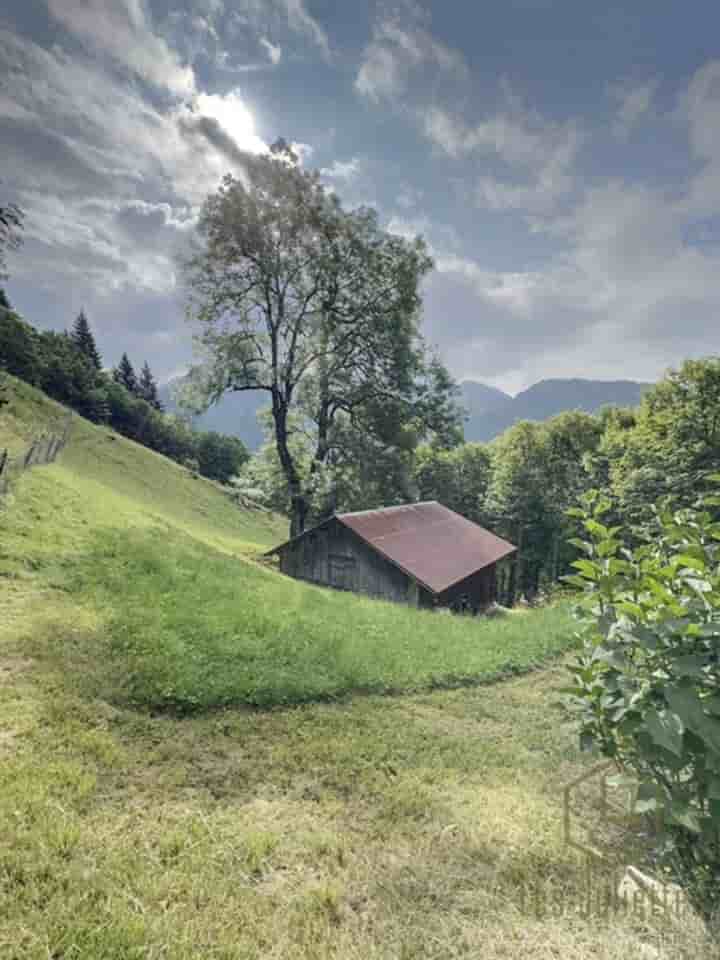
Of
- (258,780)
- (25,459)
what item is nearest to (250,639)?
(258,780)

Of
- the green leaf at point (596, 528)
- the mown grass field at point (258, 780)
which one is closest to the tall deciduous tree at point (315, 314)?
the mown grass field at point (258, 780)

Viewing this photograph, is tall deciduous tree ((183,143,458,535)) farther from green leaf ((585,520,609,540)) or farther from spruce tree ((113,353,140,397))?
spruce tree ((113,353,140,397))

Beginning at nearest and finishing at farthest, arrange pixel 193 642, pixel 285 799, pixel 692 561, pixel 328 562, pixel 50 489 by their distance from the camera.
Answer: pixel 692 561 < pixel 285 799 < pixel 193 642 < pixel 50 489 < pixel 328 562

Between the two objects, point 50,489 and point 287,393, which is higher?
point 287,393

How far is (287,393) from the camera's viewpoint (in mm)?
22594

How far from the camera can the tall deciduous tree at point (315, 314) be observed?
19.9 metres

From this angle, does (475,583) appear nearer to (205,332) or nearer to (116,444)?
(205,332)

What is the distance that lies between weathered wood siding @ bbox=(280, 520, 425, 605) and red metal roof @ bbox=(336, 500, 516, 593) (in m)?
0.49

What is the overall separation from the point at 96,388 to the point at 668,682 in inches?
2810

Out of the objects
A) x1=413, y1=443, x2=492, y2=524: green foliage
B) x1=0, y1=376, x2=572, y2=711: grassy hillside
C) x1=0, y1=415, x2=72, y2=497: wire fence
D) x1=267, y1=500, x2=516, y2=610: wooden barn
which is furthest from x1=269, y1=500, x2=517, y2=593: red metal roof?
x1=413, y1=443, x2=492, y2=524: green foliage

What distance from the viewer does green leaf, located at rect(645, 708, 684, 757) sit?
2.27m

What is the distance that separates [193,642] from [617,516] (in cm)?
3001

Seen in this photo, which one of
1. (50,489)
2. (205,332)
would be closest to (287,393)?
(205,332)

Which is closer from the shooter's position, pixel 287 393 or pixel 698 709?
pixel 698 709
